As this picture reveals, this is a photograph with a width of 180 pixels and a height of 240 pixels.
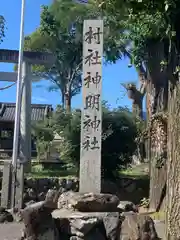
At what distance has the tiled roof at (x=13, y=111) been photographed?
26656 millimetres

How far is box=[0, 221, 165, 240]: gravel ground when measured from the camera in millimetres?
8077

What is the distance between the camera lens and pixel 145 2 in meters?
4.55

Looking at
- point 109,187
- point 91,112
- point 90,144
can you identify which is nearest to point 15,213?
point 90,144

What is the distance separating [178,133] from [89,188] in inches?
235

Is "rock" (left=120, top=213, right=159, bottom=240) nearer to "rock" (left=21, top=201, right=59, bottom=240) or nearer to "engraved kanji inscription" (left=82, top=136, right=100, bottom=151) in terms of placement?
"rock" (left=21, top=201, right=59, bottom=240)

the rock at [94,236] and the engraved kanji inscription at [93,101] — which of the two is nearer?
the rock at [94,236]

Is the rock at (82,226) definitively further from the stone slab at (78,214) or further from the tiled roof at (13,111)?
the tiled roof at (13,111)

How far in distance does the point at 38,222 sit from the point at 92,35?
473 cm

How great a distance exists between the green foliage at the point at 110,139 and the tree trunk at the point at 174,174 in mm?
9969

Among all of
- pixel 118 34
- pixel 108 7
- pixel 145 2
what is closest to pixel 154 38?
pixel 118 34

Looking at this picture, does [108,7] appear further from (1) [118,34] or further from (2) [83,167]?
(1) [118,34]

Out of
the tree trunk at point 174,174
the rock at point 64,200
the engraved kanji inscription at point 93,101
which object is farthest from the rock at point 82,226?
the tree trunk at point 174,174

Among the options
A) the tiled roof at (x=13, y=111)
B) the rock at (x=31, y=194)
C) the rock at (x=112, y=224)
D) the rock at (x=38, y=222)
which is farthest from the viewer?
the tiled roof at (x=13, y=111)

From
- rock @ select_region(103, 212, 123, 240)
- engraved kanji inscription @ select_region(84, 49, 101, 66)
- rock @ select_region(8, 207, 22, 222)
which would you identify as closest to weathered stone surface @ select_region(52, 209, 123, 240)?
rock @ select_region(103, 212, 123, 240)
